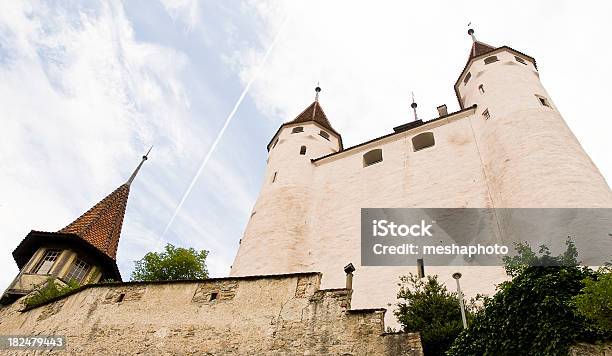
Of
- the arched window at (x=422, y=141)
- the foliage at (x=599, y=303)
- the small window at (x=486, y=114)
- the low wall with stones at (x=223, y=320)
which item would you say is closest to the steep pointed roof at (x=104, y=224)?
the low wall with stones at (x=223, y=320)

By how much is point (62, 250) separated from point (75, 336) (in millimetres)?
7840

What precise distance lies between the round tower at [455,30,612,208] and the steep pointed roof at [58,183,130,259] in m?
15.6

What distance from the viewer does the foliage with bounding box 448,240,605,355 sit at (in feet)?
25.2

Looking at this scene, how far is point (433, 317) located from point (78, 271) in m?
14.3

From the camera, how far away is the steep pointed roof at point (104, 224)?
65.0ft

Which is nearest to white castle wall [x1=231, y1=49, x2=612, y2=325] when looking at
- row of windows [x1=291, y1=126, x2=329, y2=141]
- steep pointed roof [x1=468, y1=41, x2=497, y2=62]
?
steep pointed roof [x1=468, y1=41, x2=497, y2=62]

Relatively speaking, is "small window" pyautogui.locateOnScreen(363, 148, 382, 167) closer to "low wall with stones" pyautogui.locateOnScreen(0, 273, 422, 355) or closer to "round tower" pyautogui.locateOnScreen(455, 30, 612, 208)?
"round tower" pyautogui.locateOnScreen(455, 30, 612, 208)

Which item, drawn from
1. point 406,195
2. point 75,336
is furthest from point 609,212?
point 75,336

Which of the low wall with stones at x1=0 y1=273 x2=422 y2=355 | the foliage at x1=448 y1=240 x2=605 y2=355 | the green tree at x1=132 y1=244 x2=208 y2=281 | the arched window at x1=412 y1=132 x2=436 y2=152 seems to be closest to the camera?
the foliage at x1=448 y1=240 x2=605 y2=355

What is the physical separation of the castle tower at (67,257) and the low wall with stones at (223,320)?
4944 millimetres

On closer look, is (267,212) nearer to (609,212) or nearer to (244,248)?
(244,248)

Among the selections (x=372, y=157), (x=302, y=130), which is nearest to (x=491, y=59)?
(x=372, y=157)

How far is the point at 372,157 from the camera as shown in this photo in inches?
854

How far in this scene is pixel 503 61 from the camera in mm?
22594
